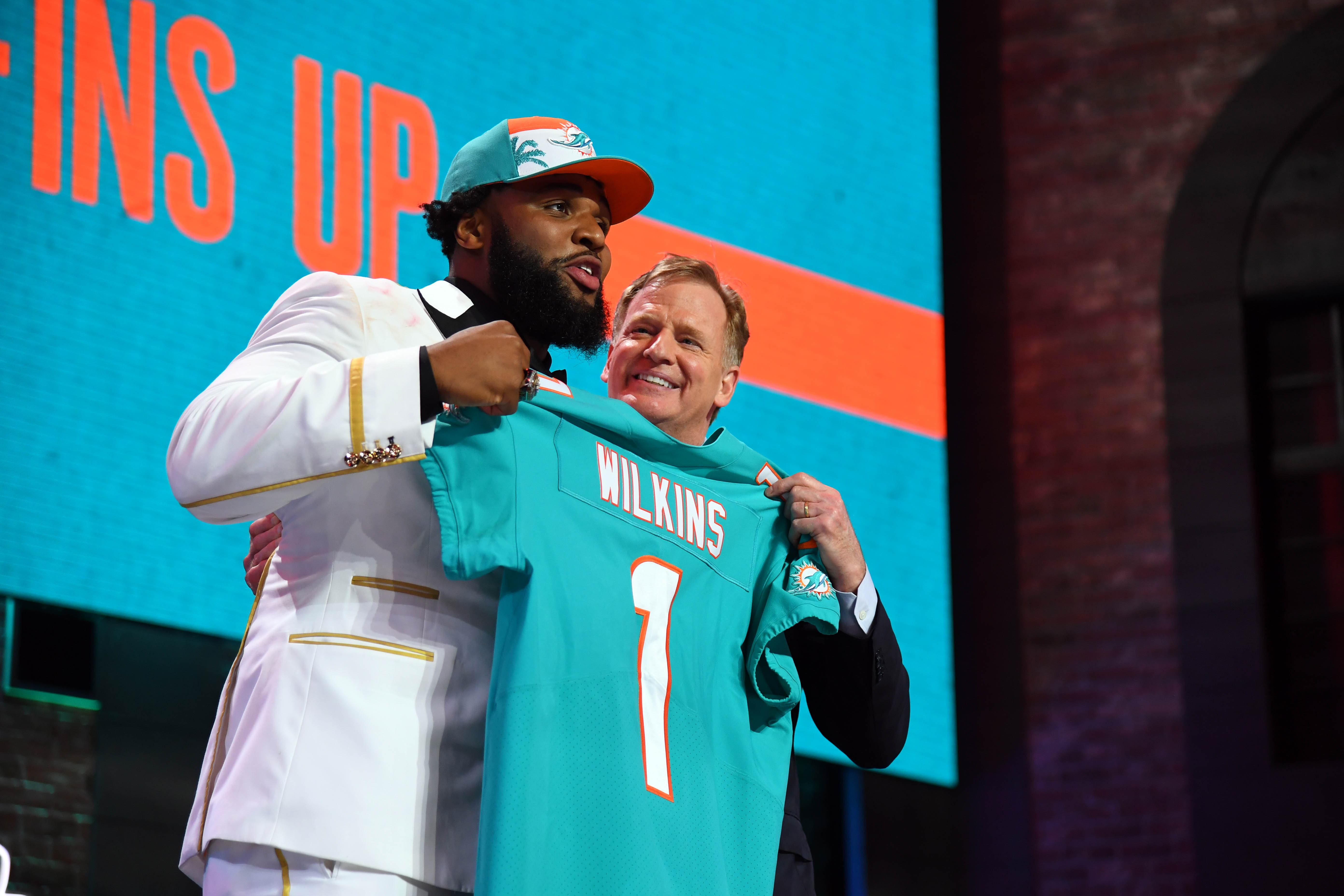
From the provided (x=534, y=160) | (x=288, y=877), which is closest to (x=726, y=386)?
(x=534, y=160)

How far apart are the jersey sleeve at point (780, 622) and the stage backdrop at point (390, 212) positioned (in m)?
2.01

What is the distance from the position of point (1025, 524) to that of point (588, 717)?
4.41 m

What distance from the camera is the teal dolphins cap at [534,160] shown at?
206 cm

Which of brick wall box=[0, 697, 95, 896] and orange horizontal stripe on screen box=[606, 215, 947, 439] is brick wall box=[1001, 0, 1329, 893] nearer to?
orange horizontal stripe on screen box=[606, 215, 947, 439]

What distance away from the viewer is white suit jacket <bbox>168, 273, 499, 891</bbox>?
162 cm

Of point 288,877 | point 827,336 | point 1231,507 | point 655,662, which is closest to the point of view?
point 288,877

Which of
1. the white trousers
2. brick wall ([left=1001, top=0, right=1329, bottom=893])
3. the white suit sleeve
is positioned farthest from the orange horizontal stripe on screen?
the white trousers

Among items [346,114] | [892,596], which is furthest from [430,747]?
[892,596]

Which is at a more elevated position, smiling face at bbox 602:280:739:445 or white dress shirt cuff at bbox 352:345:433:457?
smiling face at bbox 602:280:739:445

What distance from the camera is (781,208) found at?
5246mm

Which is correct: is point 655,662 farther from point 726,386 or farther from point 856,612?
point 726,386

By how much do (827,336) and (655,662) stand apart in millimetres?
3563

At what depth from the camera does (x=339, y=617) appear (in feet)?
5.57

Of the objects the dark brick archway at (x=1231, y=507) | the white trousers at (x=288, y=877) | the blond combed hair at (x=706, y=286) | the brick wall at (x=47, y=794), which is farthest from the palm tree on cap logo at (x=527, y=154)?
the dark brick archway at (x=1231, y=507)
